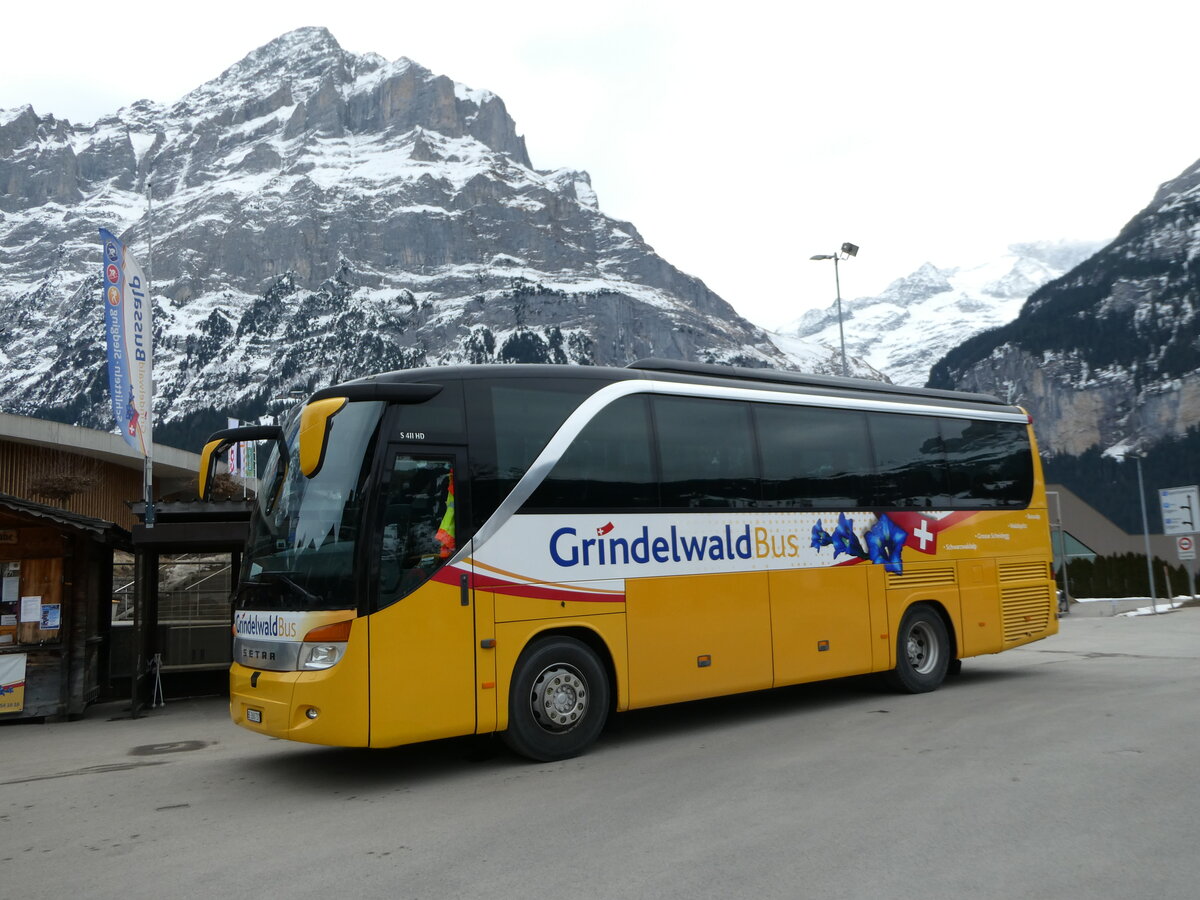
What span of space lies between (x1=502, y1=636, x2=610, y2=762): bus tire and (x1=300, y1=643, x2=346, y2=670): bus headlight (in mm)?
1451

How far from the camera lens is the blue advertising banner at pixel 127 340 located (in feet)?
47.5

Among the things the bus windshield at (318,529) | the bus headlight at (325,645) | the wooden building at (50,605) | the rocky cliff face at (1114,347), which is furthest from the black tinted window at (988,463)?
the rocky cliff face at (1114,347)

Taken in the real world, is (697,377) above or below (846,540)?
above

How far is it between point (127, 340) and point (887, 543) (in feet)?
36.3

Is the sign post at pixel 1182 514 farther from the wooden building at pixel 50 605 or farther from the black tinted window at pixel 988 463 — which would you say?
the wooden building at pixel 50 605

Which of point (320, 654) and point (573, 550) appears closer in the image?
point (320, 654)

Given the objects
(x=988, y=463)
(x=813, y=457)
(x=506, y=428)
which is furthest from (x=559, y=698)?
(x=988, y=463)

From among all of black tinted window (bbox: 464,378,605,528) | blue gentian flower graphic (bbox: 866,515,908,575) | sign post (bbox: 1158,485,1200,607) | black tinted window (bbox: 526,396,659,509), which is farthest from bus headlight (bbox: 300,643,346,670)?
sign post (bbox: 1158,485,1200,607)

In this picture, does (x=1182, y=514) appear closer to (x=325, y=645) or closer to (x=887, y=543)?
(x=887, y=543)

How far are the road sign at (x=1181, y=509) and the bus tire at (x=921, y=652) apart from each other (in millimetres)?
16034

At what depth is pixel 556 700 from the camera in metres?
8.13

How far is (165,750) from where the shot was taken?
33.5 feet

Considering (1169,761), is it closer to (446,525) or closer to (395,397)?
(446,525)

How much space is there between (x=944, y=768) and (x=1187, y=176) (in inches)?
8639
